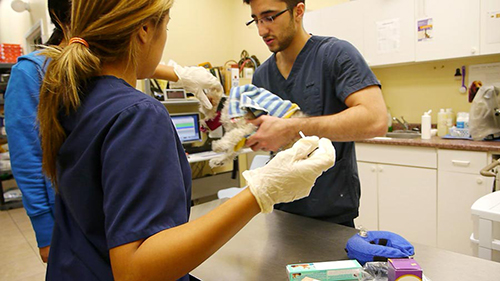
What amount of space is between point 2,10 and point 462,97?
27.6ft

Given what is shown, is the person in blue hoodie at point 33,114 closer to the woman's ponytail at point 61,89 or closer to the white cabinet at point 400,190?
the woman's ponytail at point 61,89

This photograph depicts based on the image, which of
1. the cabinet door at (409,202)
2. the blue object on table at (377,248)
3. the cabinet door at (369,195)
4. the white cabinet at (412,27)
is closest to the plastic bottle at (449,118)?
the white cabinet at (412,27)

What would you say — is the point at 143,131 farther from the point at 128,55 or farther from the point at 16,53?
the point at 16,53

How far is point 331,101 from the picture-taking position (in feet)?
4.50

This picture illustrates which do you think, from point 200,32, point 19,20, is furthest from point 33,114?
point 19,20

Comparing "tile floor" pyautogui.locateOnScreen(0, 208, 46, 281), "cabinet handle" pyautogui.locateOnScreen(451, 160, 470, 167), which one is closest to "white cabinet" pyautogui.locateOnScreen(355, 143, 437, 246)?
"cabinet handle" pyautogui.locateOnScreen(451, 160, 470, 167)

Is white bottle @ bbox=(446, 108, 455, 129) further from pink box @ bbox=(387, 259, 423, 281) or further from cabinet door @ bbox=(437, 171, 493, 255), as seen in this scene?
pink box @ bbox=(387, 259, 423, 281)

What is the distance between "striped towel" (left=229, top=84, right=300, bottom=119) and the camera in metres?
1.11

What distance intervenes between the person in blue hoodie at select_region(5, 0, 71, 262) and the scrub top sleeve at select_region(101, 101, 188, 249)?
2.74 ft

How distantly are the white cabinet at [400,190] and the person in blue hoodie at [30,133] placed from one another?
2.54m

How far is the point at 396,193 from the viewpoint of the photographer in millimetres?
2850

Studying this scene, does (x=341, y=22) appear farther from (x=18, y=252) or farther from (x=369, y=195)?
(x=18, y=252)

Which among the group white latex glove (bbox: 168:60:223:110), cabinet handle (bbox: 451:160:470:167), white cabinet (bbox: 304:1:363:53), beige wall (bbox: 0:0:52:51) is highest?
beige wall (bbox: 0:0:52:51)

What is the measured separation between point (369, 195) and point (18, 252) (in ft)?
10.4
